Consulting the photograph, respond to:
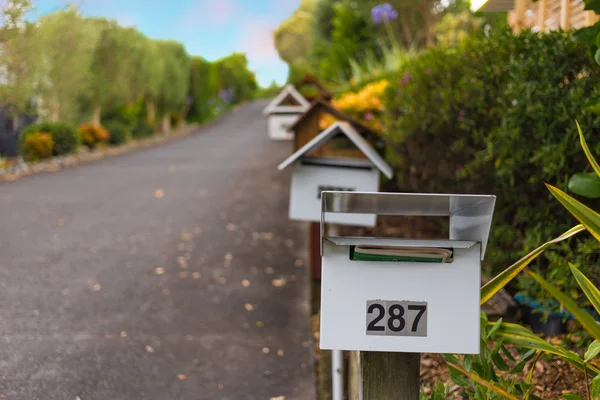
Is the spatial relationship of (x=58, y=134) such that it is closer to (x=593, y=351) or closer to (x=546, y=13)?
(x=546, y=13)

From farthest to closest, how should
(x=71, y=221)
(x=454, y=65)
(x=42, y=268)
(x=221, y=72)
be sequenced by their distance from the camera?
1. (x=221, y=72)
2. (x=71, y=221)
3. (x=42, y=268)
4. (x=454, y=65)

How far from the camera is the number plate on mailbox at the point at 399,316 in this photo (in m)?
1.66

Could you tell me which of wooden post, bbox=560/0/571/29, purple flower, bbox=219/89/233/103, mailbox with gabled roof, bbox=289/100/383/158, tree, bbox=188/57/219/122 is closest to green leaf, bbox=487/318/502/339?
mailbox with gabled roof, bbox=289/100/383/158

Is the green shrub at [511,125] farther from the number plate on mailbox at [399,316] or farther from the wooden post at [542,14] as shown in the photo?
the wooden post at [542,14]

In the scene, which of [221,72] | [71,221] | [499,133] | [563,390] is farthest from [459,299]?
[221,72]

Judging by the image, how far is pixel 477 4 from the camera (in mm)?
2867

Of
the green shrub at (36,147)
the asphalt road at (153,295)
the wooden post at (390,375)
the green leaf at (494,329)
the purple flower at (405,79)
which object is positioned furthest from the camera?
the green shrub at (36,147)

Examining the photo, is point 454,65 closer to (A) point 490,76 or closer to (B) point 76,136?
(A) point 490,76

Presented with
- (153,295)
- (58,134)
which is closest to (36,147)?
(58,134)

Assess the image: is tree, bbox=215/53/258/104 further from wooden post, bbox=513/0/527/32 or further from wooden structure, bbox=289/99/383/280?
wooden structure, bbox=289/99/383/280

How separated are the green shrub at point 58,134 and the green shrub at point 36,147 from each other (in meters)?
0.50

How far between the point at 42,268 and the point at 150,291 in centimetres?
119

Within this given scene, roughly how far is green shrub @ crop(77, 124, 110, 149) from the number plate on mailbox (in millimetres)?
15231

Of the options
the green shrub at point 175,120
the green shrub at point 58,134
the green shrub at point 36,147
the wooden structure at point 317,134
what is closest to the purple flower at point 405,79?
the wooden structure at point 317,134
